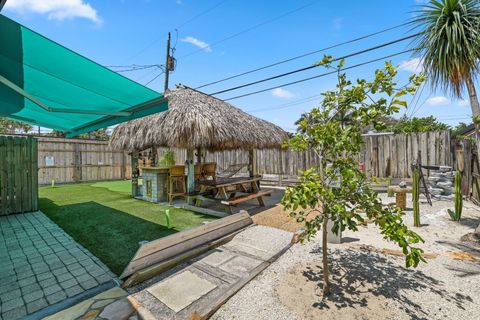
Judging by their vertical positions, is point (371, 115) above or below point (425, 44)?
below

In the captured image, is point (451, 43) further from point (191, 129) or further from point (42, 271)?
point (42, 271)

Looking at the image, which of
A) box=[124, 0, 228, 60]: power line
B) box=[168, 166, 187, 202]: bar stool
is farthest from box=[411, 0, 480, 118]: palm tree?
box=[124, 0, 228, 60]: power line

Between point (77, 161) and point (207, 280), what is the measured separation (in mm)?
12067

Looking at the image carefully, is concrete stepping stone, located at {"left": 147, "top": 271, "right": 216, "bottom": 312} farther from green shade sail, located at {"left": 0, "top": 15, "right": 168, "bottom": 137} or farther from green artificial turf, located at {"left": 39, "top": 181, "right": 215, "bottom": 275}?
green shade sail, located at {"left": 0, "top": 15, "right": 168, "bottom": 137}

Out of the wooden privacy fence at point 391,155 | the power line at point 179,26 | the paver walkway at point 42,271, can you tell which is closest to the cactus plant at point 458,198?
the wooden privacy fence at point 391,155

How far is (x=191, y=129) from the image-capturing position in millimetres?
5281

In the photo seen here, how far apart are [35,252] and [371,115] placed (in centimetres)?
504

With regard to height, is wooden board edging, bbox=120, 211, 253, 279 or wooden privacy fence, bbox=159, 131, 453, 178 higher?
wooden privacy fence, bbox=159, 131, 453, 178

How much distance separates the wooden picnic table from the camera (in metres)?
5.66

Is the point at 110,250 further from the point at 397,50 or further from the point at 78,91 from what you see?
the point at 397,50

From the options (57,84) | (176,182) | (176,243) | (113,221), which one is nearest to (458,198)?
(176,243)

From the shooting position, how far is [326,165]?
2.36m

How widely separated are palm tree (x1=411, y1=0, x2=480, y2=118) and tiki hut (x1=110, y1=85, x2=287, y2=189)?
4254 mm

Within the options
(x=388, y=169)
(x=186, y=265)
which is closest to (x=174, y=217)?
(x=186, y=265)
